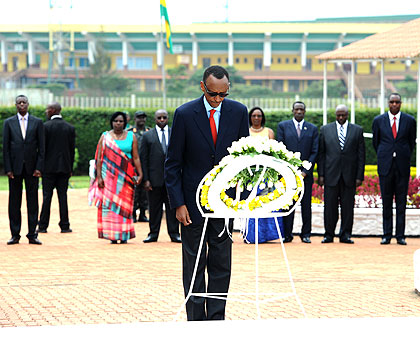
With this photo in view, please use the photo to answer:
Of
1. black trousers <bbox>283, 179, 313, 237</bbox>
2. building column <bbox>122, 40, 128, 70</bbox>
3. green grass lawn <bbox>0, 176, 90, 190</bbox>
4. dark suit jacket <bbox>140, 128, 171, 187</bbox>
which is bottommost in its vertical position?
green grass lawn <bbox>0, 176, 90, 190</bbox>

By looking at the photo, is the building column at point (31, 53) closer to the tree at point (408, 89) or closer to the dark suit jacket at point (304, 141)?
the tree at point (408, 89)

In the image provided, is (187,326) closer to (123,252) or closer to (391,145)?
(123,252)

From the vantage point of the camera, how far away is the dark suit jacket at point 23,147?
461 inches

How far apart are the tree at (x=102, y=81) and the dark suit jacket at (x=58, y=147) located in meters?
55.7

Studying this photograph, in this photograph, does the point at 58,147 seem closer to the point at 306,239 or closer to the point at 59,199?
the point at 59,199

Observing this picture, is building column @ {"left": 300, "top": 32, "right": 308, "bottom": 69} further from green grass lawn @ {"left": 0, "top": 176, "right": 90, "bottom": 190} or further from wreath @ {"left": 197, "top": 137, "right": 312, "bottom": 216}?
wreath @ {"left": 197, "top": 137, "right": 312, "bottom": 216}

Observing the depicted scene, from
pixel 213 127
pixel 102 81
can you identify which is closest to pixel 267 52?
pixel 102 81

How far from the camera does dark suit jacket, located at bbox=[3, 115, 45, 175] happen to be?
11.7 m

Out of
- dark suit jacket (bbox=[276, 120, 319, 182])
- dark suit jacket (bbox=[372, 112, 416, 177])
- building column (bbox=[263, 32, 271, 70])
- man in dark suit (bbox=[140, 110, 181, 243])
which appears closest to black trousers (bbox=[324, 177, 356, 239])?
dark suit jacket (bbox=[276, 120, 319, 182])

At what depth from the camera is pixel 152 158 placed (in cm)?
1263

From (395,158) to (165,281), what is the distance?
4.64 m

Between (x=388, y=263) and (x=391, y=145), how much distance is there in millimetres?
2433

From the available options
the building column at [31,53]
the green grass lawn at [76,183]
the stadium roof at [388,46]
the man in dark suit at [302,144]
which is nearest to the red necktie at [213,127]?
the man in dark suit at [302,144]

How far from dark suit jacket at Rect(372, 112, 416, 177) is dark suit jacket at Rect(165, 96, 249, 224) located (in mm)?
6388
